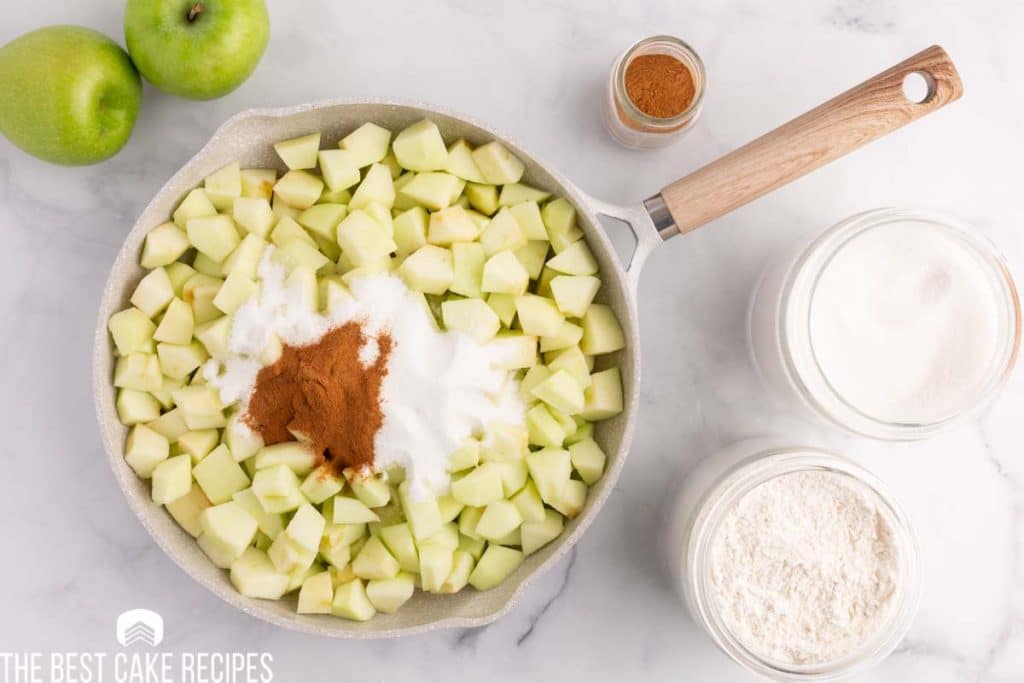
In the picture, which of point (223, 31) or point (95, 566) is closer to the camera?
point (223, 31)

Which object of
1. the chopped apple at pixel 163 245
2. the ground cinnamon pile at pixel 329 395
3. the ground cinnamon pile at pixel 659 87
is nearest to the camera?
the ground cinnamon pile at pixel 329 395

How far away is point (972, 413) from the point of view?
1.53 meters

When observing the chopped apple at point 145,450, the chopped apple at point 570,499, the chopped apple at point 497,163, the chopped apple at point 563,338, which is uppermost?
the chopped apple at point 497,163

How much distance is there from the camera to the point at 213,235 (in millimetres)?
1503

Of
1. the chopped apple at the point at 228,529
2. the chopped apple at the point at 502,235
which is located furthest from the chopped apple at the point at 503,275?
the chopped apple at the point at 228,529

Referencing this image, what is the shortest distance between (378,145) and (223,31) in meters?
0.32

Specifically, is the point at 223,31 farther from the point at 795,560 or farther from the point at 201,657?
the point at 795,560

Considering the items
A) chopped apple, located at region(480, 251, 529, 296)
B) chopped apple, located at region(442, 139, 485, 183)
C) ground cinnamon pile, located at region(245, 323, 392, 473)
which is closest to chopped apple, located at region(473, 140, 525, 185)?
chopped apple, located at region(442, 139, 485, 183)

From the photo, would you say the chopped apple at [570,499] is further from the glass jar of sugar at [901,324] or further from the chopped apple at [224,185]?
the chopped apple at [224,185]

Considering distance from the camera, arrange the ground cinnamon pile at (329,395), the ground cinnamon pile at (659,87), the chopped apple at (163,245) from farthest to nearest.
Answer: the ground cinnamon pile at (659,87)
the chopped apple at (163,245)
the ground cinnamon pile at (329,395)

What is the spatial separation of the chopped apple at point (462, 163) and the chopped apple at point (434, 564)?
642 millimetres

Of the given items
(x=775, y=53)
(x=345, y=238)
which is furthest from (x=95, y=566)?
(x=775, y=53)

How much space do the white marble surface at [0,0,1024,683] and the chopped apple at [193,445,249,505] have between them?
0.29 meters

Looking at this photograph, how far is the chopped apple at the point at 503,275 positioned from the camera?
1479mm
